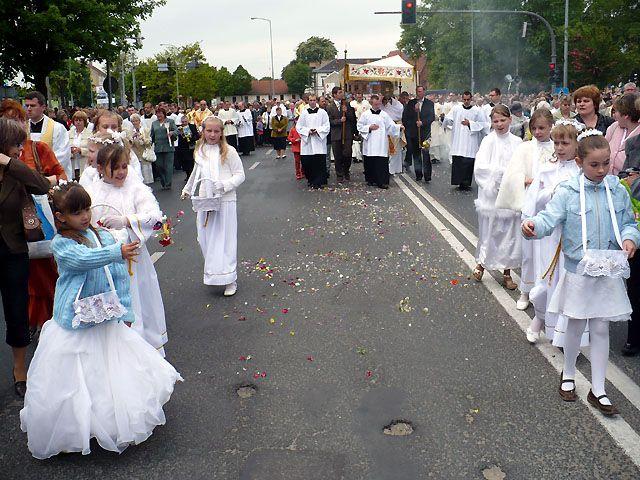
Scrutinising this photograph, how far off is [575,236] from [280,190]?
470 inches

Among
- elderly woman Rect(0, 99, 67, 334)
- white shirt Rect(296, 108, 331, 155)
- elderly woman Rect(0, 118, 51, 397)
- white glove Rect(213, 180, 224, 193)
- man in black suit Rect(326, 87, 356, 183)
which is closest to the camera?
elderly woman Rect(0, 118, 51, 397)

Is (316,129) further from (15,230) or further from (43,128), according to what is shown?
(15,230)

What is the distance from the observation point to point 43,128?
25.6 feet

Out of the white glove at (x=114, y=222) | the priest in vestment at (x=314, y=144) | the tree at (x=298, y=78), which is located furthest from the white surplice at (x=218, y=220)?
the tree at (x=298, y=78)

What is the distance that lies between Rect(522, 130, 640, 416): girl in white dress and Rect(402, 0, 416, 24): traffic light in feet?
83.8

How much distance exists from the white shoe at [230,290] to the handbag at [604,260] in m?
3.89

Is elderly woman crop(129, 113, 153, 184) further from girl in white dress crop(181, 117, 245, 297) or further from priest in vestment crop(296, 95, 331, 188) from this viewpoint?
girl in white dress crop(181, 117, 245, 297)

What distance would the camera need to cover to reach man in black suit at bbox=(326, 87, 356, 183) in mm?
17484

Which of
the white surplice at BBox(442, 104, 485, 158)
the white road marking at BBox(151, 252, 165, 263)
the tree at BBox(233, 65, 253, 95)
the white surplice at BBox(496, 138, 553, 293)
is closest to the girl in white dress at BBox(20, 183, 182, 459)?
the white surplice at BBox(496, 138, 553, 293)

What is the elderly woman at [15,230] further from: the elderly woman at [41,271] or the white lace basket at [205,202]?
the white lace basket at [205,202]

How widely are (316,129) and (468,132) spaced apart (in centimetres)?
364

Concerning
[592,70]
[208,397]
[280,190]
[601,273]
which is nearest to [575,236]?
[601,273]

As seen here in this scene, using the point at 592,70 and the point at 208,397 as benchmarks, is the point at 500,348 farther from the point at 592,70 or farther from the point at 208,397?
the point at 592,70

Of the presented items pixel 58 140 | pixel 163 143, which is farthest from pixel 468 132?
pixel 58 140
